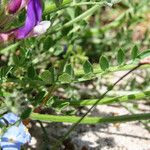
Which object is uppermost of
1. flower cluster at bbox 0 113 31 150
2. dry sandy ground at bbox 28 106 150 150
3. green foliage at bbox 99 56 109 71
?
green foliage at bbox 99 56 109 71

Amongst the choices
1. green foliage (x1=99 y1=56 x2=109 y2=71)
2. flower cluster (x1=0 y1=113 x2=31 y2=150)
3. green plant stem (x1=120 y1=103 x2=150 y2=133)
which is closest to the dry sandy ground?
green plant stem (x1=120 y1=103 x2=150 y2=133)

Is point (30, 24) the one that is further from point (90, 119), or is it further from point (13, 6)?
point (90, 119)

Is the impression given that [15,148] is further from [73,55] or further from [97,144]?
[73,55]

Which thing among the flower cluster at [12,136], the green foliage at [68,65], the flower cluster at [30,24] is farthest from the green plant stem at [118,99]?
the flower cluster at [30,24]

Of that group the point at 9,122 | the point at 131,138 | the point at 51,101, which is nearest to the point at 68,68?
the point at 51,101

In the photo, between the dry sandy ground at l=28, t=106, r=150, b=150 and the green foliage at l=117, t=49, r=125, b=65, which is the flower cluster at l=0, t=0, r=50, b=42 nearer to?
the green foliage at l=117, t=49, r=125, b=65

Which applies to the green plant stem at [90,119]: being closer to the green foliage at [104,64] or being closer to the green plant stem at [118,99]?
the green plant stem at [118,99]

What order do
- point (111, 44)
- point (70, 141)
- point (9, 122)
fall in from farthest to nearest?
point (111, 44) < point (70, 141) < point (9, 122)
